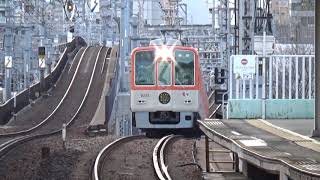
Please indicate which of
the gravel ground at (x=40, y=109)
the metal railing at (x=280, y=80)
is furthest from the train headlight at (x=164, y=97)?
the metal railing at (x=280, y=80)

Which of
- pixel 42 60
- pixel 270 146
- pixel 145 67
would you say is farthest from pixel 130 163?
pixel 42 60

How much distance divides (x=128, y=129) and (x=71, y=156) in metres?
17.3

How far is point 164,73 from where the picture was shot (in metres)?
22.7

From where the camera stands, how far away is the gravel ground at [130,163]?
44.6 feet

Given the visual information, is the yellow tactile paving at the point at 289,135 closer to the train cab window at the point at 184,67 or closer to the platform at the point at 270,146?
the platform at the point at 270,146

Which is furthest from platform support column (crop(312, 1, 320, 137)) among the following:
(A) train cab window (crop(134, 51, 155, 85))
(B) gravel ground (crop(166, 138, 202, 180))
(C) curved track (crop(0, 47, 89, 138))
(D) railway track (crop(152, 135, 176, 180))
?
(C) curved track (crop(0, 47, 89, 138))

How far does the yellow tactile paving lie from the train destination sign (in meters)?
1.67

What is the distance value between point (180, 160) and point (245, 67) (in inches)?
132

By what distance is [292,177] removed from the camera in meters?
6.38

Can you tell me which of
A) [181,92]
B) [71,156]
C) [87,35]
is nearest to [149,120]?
[181,92]

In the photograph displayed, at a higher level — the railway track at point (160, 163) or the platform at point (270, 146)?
the platform at point (270, 146)

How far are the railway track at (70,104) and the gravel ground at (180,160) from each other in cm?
452

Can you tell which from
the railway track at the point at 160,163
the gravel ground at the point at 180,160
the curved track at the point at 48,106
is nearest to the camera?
the railway track at the point at 160,163

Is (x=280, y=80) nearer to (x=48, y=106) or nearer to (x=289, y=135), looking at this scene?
(x=289, y=135)
